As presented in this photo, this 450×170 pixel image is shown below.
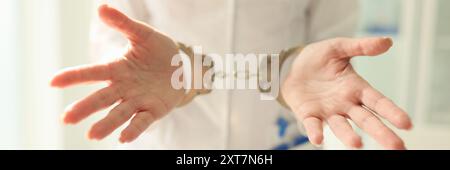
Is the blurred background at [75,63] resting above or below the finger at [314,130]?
above

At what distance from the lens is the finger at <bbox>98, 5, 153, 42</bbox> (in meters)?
0.51

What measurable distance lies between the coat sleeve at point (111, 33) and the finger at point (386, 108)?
0.40 meters

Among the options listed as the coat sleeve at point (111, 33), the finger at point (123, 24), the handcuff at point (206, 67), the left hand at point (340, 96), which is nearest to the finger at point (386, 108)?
the left hand at point (340, 96)

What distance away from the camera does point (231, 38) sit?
2.42ft

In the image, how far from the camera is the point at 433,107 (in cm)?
184

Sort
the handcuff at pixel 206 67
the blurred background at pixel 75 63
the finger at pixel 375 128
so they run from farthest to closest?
the blurred background at pixel 75 63 → the handcuff at pixel 206 67 → the finger at pixel 375 128

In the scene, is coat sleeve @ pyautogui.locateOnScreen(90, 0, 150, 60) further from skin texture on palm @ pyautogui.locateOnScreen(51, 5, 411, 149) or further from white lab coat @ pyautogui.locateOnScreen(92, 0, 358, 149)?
skin texture on palm @ pyautogui.locateOnScreen(51, 5, 411, 149)

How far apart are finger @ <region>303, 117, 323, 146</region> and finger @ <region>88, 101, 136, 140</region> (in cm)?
21

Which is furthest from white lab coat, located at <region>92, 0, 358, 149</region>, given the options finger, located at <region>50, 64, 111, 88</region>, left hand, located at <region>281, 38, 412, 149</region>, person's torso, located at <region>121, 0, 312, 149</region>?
finger, located at <region>50, 64, 111, 88</region>

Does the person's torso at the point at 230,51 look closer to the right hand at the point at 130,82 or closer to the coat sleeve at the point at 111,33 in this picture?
the coat sleeve at the point at 111,33

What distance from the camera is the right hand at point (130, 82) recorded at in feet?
1.59

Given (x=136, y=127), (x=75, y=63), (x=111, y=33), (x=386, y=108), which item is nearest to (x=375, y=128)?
(x=386, y=108)

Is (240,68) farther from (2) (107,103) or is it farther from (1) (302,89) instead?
(2) (107,103)

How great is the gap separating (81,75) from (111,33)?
278 millimetres
